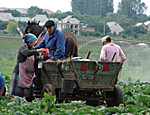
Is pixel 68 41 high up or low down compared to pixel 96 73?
up

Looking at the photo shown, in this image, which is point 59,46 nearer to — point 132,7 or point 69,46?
point 69,46

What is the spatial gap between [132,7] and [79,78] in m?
169

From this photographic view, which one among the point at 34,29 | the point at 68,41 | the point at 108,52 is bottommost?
the point at 108,52

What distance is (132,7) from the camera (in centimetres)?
17612

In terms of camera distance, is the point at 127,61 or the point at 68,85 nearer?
the point at 68,85

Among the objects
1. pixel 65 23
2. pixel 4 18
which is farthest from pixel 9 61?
pixel 4 18

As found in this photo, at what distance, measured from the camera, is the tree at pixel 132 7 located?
172 meters

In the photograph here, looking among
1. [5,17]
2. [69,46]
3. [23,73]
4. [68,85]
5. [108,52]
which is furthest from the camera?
[5,17]

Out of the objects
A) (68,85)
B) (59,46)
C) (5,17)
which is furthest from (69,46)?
(5,17)

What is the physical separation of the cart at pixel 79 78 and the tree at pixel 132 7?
16180 cm

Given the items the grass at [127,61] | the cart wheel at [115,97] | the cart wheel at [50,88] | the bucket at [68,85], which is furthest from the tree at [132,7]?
the bucket at [68,85]

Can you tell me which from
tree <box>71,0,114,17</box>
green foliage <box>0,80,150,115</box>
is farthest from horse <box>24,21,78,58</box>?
tree <box>71,0,114,17</box>

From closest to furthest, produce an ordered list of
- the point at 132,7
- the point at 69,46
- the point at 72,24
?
the point at 69,46, the point at 72,24, the point at 132,7

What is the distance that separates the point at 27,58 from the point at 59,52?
959mm
